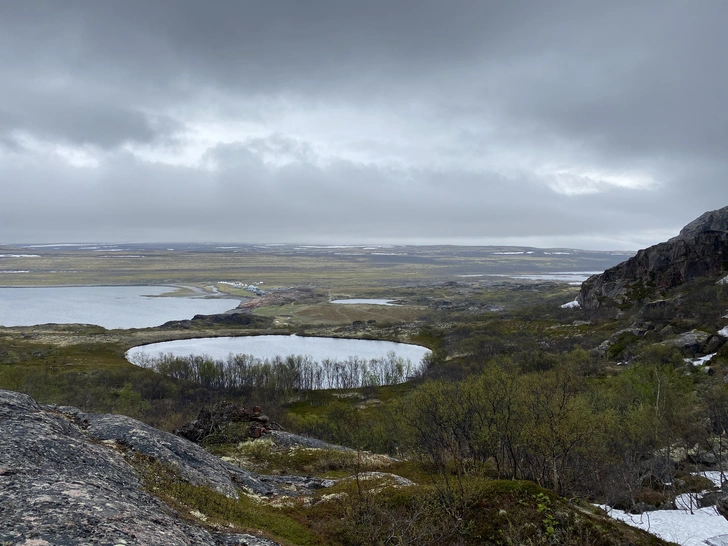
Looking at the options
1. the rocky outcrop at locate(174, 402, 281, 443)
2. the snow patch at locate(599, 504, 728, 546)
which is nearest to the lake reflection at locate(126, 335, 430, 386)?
the rocky outcrop at locate(174, 402, 281, 443)

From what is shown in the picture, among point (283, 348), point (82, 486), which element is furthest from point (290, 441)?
point (283, 348)

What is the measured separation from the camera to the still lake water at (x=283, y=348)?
125 meters

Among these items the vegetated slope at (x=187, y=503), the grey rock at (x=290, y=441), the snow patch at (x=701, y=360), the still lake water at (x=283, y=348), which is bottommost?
the still lake water at (x=283, y=348)

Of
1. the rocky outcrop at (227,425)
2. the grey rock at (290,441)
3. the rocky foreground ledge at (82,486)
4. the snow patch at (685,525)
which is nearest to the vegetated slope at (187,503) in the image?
the rocky foreground ledge at (82,486)

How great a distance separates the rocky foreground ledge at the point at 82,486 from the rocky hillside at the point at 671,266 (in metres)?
136

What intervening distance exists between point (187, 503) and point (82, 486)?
13.5 feet

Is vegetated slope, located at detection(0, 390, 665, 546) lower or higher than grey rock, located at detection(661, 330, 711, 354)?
higher

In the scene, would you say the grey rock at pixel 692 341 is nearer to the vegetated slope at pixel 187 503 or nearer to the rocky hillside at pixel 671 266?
the rocky hillside at pixel 671 266

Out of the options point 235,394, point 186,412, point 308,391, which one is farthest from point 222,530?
point 308,391

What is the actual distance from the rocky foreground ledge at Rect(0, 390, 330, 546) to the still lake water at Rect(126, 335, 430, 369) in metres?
105

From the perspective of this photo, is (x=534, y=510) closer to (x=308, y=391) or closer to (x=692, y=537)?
(x=692, y=537)

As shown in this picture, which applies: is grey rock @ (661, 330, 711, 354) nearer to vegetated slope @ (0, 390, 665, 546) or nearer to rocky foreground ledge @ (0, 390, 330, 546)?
vegetated slope @ (0, 390, 665, 546)

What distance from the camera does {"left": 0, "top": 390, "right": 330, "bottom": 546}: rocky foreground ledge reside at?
8.03 metres

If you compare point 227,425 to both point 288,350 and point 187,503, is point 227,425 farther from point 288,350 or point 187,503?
point 288,350
